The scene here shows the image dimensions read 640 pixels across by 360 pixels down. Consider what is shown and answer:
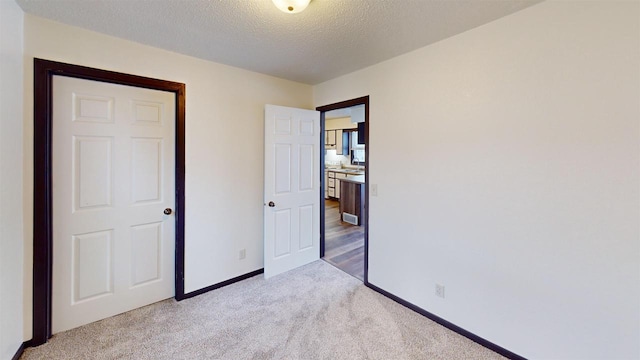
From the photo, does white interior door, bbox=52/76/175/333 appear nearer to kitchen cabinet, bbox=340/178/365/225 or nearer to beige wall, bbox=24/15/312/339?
beige wall, bbox=24/15/312/339

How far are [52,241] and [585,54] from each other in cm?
377

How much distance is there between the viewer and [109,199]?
220 cm

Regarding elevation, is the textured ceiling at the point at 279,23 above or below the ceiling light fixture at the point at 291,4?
above

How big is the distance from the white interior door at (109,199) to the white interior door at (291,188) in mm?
975

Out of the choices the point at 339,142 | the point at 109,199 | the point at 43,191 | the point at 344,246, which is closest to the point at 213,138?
the point at 109,199

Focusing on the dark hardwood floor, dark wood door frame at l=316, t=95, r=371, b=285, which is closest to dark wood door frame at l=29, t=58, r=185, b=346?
dark wood door frame at l=316, t=95, r=371, b=285

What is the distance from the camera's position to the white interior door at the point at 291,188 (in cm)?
297

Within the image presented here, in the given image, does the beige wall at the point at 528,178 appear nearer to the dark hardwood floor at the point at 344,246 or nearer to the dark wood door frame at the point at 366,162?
the dark wood door frame at the point at 366,162

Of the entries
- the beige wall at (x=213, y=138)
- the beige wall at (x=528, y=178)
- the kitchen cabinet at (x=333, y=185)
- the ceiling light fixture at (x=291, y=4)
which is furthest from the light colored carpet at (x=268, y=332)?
A: the kitchen cabinet at (x=333, y=185)

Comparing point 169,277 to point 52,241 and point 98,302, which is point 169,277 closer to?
point 98,302

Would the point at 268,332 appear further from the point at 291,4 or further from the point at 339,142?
the point at 339,142

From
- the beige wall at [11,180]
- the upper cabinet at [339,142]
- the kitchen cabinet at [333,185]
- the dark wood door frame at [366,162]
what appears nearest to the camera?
the beige wall at [11,180]

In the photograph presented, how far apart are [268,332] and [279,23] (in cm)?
235

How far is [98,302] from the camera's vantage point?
2.18 metres
